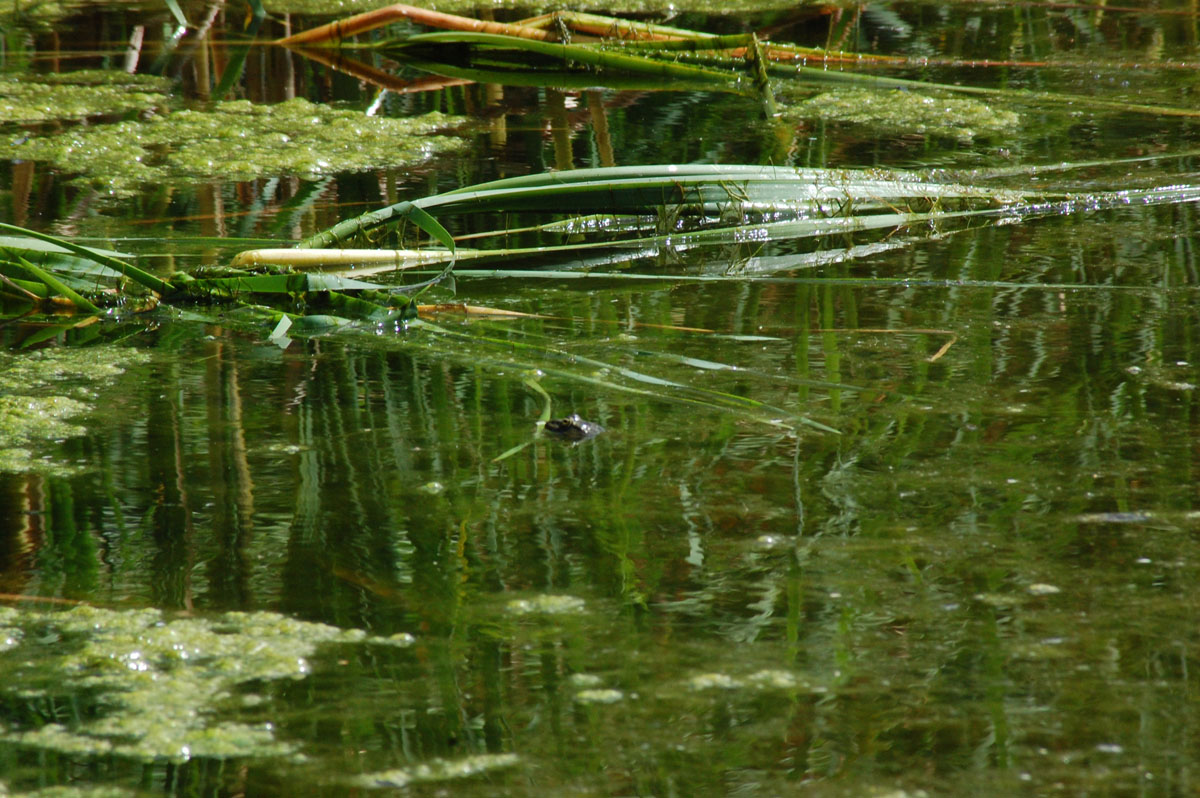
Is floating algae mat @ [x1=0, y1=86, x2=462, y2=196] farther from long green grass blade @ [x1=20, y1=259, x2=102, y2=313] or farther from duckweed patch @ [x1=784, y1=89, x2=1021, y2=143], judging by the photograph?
duckweed patch @ [x1=784, y1=89, x2=1021, y2=143]

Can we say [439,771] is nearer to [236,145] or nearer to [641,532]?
[641,532]

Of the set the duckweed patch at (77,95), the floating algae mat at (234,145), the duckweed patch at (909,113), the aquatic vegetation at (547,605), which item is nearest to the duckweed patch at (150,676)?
the aquatic vegetation at (547,605)

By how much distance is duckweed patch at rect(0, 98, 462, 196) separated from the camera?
3.12 m

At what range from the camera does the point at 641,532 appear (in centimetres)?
141

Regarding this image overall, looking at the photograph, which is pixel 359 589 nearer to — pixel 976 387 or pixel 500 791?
pixel 500 791

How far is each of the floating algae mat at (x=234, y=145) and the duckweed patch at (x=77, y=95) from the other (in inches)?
6.8

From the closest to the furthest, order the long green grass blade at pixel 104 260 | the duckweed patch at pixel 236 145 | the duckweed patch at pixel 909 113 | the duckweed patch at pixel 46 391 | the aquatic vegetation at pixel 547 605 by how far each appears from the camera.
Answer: the aquatic vegetation at pixel 547 605 → the duckweed patch at pixel 46 391 → the long green grass blade at pixel 104 260 → the duckweed patch at pixel 236 145 → the duckweed patch at pixel 909 113

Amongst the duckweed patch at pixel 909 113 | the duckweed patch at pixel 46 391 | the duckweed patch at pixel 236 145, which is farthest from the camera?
the duckweed patch at pixel 909 113

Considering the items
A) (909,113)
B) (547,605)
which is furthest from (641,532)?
(909,113)

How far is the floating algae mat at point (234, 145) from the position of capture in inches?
123

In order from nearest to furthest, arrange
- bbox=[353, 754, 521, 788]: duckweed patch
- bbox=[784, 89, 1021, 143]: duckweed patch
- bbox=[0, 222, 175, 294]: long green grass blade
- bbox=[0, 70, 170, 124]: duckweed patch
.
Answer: bbox=[353, 754, 521, 788]: duckweed patch < bbox=[0, 222, 175, 294]: long green grass blade < bbox=[784, 89, 1021, 143]: duckweed patch < bbox=[0, 70, 170, 124]: duckweed patch

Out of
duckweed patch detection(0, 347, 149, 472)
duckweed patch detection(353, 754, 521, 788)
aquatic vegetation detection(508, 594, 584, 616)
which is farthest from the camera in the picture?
duckweed patch detection(0, 347, 149, 472)

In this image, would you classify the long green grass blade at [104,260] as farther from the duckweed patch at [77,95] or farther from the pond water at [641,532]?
the duckweed patch at [77,95]

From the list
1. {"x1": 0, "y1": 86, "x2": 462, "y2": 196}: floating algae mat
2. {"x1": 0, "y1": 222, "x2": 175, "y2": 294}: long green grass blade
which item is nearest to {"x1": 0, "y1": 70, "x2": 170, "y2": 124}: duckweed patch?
{"x1": 0, "y1": 86, "x2": 462, "y2": 196}: floating algae mat
